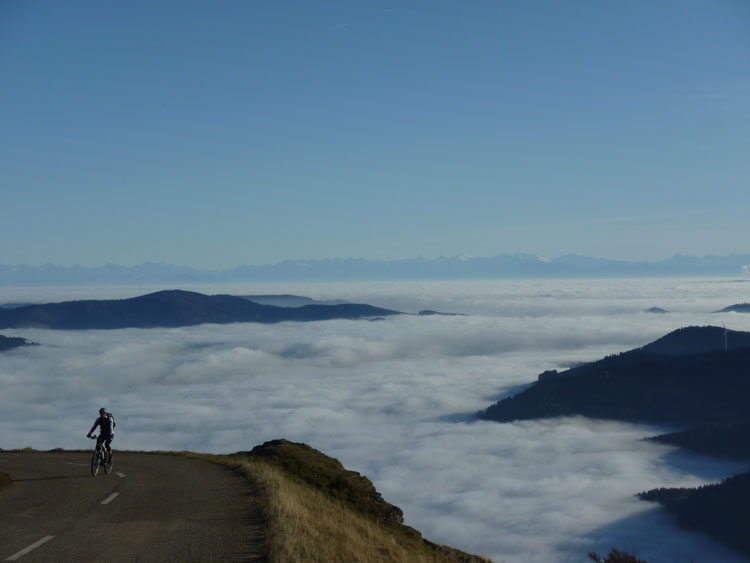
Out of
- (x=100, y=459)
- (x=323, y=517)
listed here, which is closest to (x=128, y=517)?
(x=323, y=517)

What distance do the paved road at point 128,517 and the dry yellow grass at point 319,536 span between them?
1.54 feet

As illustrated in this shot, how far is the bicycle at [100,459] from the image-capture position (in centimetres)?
2372

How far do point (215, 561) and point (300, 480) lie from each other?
13967 millimetres

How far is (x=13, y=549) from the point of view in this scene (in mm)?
12391

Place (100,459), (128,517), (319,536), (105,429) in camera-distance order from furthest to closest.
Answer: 1. (100,459)
2. (105,429)
3. (128,517)
4. (319,536)

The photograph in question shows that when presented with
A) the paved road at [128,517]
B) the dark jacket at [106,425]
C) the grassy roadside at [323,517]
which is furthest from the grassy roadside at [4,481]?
the dark jacket at [106,425]

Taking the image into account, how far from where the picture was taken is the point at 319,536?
45.8 ft

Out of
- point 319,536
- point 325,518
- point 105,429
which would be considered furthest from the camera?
point 105,429

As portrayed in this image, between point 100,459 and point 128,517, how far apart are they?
942 centimetres

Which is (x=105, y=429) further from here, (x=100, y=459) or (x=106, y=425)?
(x=100, y=459)

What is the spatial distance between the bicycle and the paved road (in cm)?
47

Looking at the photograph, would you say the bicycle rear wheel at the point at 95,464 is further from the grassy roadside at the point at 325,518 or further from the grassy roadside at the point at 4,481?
the grassy roadside at the point at 325,518

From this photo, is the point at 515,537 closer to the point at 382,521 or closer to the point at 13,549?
the point at 382,521

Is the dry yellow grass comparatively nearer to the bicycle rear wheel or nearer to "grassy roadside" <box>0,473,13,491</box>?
the bicycle rear wheel
